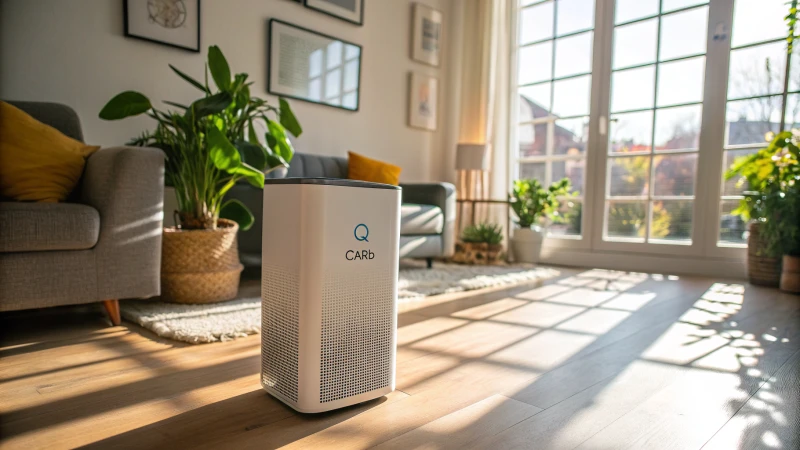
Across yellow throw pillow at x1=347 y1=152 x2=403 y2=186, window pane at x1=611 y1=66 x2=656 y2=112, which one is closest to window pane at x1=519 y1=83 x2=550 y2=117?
window pane at x1=611 y1=66 x2=656 y2=112

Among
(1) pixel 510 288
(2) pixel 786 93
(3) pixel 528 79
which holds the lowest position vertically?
(1) pixel 510 288

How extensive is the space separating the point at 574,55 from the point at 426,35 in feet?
4.03

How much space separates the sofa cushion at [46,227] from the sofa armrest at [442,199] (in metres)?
2.08

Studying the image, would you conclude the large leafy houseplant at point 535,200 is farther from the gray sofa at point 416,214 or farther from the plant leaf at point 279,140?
the plant leaf at point 279,140

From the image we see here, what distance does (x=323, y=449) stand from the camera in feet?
2.65

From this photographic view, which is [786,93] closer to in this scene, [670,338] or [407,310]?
[670,338]

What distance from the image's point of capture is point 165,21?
259cm

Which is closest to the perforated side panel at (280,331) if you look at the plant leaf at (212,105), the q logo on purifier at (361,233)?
the q logo on purifier at (361,233)

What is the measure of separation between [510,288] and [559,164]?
5.80 ft

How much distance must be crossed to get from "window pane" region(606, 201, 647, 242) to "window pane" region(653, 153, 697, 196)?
0.17 m

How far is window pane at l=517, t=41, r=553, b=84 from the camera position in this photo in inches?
160

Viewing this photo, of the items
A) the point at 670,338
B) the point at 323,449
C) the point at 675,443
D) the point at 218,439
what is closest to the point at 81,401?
the point at 218,439

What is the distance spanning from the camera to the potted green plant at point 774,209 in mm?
2582

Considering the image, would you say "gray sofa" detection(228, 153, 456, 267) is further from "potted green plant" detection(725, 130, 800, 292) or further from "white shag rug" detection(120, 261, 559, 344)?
"potted green plant" detection(725, 130, 800, 292)
